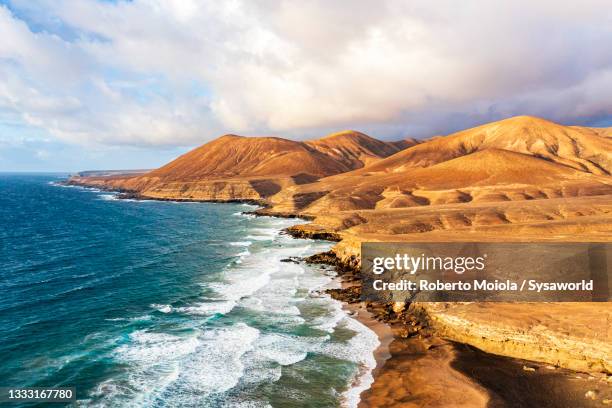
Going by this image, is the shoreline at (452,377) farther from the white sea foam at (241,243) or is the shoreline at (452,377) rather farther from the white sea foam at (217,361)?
the white sea foam at (241,243)

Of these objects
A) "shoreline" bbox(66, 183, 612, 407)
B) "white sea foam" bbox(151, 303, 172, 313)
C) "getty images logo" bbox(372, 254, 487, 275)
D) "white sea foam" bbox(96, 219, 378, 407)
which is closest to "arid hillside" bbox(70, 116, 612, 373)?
"shoreline" bbox(66, 183, 612, 407)

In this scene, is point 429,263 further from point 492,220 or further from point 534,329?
point 492,220

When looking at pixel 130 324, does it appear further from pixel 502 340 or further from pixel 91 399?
pixel 502 340

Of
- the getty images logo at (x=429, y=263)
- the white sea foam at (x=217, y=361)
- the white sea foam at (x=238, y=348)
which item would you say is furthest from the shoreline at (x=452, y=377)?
the getty images logo at (x=429, y=263)
